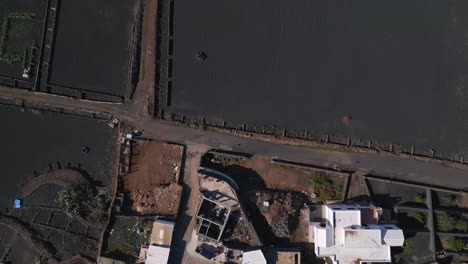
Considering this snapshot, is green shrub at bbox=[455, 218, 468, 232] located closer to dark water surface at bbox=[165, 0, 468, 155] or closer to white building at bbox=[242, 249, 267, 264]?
dark water surface at bbox=[165, 0, 468, 155]

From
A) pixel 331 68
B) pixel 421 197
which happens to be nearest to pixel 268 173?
pixel 331 68

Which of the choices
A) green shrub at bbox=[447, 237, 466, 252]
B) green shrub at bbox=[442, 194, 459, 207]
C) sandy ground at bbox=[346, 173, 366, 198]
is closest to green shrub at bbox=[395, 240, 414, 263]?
green shrub at bbox=[447, 237, 466, 252]

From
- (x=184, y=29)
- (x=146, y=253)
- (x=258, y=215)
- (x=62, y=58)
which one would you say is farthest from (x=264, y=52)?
(x=146, y=253)

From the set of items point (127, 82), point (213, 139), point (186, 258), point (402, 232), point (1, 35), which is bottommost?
point (186, 258)

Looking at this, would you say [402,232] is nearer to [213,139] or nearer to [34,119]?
[213,139]

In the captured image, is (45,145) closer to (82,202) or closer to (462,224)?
(82,202)

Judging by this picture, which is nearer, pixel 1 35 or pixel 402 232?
pixel 402 232
